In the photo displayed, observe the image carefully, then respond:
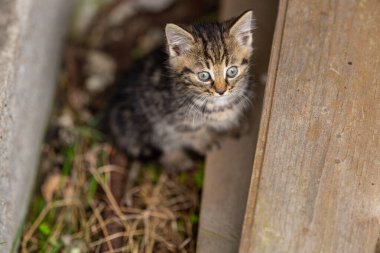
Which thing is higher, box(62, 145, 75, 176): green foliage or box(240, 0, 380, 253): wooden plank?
box(240, 0, 380, 253): wooden plank

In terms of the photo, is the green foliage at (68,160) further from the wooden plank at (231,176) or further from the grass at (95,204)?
the wooden plank at (231,176)

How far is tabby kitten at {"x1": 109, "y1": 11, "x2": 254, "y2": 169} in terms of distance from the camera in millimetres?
3123

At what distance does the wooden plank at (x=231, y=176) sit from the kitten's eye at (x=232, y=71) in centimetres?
48

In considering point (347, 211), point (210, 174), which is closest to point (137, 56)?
point (210, 174)

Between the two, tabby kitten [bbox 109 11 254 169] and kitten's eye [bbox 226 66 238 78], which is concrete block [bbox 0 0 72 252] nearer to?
tabby kitten [bbox 109 11 254 169]

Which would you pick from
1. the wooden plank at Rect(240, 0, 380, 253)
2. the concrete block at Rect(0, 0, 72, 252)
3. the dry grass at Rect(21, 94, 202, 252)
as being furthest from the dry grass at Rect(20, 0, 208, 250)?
the wooden plank at Rect(240, 0, 380, 253)

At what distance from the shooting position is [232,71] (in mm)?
3156

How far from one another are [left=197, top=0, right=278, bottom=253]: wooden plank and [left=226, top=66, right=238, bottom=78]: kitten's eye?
1.56 ft

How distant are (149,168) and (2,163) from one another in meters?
1.20

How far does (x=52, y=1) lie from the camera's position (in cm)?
390

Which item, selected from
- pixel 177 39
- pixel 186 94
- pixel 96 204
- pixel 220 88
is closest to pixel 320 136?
pixel 220 88

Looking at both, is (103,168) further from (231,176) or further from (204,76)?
(204,76)

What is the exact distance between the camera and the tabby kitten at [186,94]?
3.12 metres

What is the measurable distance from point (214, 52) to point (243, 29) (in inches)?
8.4
